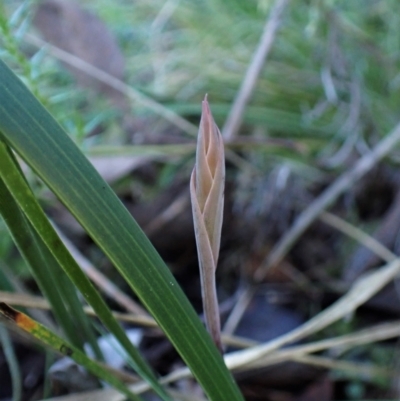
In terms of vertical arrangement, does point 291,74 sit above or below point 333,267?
above

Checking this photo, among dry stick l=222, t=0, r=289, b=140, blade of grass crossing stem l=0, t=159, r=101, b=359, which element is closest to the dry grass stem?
blade of grass crossing stem l=0, t=159, r=101, b=359

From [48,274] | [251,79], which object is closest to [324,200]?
[251,79]

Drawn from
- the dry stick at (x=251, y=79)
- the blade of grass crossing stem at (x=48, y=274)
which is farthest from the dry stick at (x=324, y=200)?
the blade of grass crossing stem at (x=48, y=274)

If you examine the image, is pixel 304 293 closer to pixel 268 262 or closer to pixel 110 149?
pixel 268 262

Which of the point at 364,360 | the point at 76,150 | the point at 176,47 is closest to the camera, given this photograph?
the point at 76,150

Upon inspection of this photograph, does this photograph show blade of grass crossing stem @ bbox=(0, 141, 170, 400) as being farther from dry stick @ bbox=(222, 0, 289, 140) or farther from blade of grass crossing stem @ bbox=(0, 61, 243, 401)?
dry stick @ bbox=(222, 0, 289, 140)

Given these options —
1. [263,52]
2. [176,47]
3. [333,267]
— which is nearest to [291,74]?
[263,52]

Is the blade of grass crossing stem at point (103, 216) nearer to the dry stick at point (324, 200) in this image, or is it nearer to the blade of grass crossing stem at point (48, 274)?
the blade of grass crossing stem at point (48, 274)
